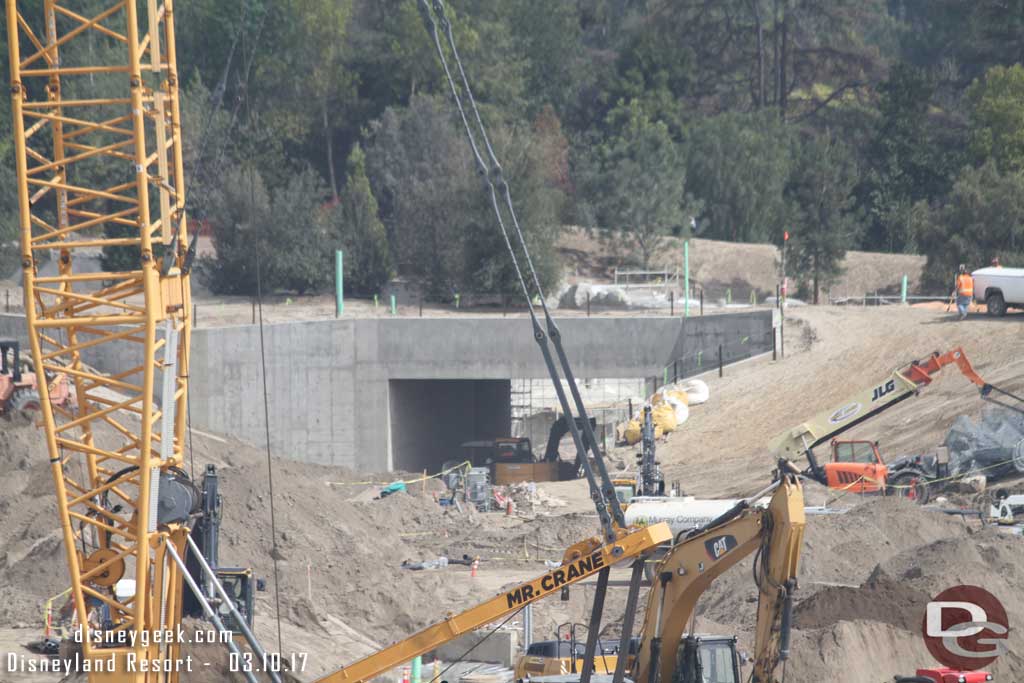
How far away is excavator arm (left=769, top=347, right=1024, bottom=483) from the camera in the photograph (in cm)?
2991

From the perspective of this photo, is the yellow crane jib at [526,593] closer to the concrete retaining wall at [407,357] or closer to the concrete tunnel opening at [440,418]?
the concrete retaining wall at [407,357]

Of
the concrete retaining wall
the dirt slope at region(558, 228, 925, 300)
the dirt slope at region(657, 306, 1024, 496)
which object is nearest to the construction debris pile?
the dirt slope at region(657, 306, 1024, 496)

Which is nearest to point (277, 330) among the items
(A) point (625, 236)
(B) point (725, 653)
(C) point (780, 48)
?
(A) point (625, 236)

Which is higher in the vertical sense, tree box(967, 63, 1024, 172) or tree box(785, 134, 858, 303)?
tree box(967, 63, 1024, 172)

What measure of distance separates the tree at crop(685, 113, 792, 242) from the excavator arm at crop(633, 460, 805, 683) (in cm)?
5659

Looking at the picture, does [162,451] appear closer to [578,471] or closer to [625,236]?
[578,471]

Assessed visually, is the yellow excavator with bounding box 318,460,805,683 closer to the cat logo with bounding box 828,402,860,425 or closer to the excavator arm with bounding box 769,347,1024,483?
the excavator arm with bounding box 769,347,1024,483

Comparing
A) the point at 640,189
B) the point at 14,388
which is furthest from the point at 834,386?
the point at 640,189

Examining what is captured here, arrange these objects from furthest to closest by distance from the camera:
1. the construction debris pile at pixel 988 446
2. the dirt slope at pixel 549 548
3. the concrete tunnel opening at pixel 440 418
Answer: the concrete tunnel opening at pixel 440 418, the construction debris pile at pixel 988 446, the dirt slope at pixel 549 548

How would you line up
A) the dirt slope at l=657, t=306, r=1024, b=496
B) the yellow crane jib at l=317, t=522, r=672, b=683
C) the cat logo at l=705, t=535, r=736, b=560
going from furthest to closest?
the dirt slope at l=657, t=306, r=1024, b=496 → the cat logo at l=705, t=535, r=736, b=560 → the yellow crane jib at l=317, t=522, r=672, b=683

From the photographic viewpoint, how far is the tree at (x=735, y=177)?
70938 mm

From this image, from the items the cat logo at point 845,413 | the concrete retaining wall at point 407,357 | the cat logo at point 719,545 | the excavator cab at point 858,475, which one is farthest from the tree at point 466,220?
the cat logo at point 719,545

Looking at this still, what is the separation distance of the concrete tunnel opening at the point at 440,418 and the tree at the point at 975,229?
55.8ft

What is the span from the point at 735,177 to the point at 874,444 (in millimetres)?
41463
